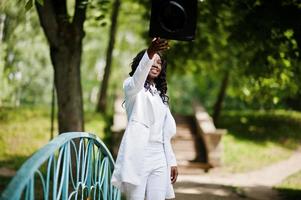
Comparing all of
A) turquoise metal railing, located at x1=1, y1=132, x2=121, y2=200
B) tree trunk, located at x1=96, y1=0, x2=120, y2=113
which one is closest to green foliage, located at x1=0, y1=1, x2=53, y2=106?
tree trunk, located at x1=96, y1=0, x2=120, y2=113

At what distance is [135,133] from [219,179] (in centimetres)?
836

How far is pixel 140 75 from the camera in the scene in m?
4.50

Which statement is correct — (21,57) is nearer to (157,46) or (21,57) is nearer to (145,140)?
(145,140)

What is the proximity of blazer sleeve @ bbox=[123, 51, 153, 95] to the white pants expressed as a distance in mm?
521

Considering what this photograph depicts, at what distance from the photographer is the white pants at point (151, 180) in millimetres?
4625

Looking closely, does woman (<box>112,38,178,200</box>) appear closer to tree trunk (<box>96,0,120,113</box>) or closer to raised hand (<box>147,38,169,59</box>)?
raised hand (<box>147,38,169,59</box>)

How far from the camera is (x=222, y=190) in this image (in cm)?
1011

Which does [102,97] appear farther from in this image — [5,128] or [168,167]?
[168,167]

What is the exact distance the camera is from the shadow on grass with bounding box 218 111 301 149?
59.0ft

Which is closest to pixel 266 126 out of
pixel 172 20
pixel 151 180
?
pixel 151 180

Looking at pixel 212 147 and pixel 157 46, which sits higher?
pixel 157 46

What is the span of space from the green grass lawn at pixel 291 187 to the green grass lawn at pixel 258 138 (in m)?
1.97

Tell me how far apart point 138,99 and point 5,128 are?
42.9 ft

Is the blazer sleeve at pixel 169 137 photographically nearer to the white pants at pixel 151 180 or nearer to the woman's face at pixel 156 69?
the white pants at pixel 151 180
